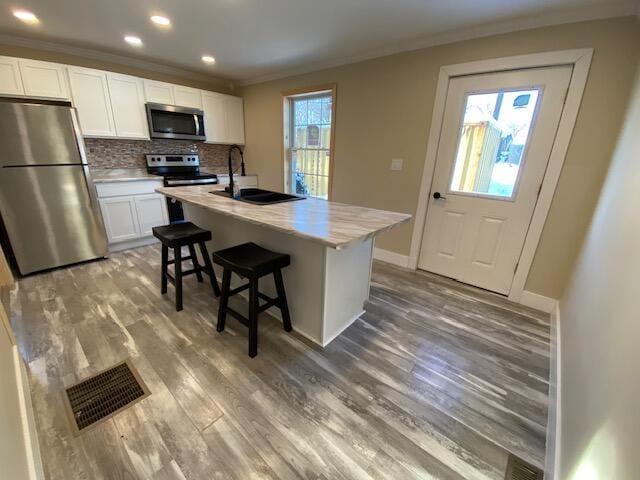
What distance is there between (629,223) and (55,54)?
17.4 feet

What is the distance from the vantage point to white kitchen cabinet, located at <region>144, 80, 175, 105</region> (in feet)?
11.8

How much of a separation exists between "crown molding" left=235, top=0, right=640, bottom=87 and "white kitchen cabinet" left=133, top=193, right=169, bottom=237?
9.47ft

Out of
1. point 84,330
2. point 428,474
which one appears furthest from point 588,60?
point 84,330

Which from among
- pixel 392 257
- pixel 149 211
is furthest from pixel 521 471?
pixel 149 211

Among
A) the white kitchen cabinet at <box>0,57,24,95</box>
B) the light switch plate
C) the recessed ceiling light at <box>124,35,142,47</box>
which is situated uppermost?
the recessed ceiling light at <box>124,35,142,47</box>

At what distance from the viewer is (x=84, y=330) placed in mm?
1977

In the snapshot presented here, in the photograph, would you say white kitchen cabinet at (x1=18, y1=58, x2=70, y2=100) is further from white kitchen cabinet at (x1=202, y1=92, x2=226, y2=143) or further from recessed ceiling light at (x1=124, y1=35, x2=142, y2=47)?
white kitchen cabinet at (x1=202, y1=92, x2=226, y2=143)

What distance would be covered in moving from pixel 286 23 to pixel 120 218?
9.78 ft

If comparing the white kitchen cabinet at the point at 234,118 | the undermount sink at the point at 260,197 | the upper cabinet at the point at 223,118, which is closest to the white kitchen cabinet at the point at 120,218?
the upper cabinet at the point at 223,118

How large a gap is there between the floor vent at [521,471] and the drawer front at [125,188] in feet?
12.2

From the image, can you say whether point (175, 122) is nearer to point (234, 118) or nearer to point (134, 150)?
point (134, 150)

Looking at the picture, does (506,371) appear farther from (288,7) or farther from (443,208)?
(288,7)

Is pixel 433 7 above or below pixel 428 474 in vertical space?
above

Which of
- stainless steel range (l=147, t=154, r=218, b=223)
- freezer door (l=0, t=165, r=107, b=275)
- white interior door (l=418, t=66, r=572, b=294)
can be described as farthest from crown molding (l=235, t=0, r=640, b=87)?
freezer door (l=0, t=165, r=107, b=275)
